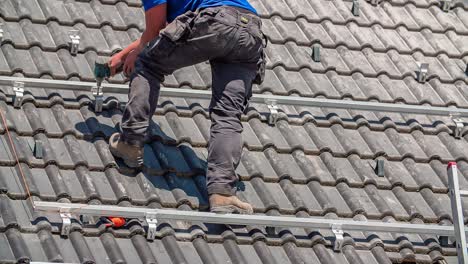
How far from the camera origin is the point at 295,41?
10211 mm

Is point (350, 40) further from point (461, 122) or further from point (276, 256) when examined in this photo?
point (276, 256)

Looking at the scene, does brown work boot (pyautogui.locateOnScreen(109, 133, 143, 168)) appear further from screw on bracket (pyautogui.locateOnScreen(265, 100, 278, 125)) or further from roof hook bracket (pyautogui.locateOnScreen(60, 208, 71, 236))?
screw on bracket (pyautogui.locateOnScreen(265, 100, 278, 125))

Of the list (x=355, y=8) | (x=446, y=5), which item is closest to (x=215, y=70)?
(x=355, y=8)

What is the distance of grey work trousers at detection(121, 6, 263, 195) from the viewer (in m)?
8.27

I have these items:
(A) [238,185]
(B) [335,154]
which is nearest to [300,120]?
(B) [335,154]

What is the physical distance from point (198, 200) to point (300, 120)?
128 centimetres

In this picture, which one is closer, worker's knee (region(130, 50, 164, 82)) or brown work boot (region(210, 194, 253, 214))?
brown work boot (region(210, 194, 253, 214))

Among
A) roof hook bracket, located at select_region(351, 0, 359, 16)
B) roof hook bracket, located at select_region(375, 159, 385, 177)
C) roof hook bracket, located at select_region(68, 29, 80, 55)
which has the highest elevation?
roof hook bracket, located at select_region(68, 29, 80, 55)

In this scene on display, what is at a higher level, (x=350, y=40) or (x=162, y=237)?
(x=350, y=40)

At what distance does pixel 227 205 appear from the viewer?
816 cm

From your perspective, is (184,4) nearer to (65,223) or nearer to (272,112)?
(272,112)

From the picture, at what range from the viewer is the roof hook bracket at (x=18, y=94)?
8.67 metres

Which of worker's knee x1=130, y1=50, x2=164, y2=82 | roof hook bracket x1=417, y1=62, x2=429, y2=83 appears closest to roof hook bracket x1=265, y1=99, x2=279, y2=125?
worker's knee x1=130, y1=50, x2=164, y2=82

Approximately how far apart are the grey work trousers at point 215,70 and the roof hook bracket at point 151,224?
1.54ft
